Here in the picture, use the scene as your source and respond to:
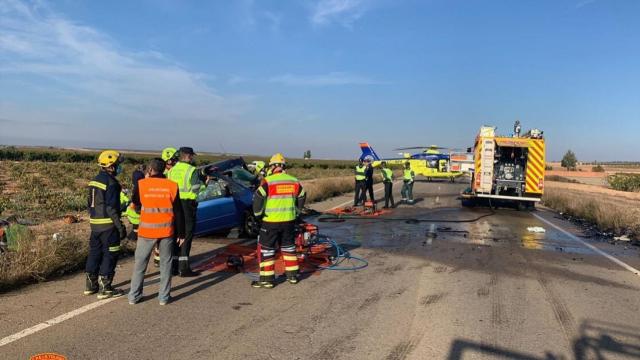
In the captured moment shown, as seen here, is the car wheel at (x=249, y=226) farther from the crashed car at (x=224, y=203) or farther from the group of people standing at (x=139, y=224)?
the group of people standing at (x=139, y=224)

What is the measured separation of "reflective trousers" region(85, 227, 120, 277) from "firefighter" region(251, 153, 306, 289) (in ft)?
5.81

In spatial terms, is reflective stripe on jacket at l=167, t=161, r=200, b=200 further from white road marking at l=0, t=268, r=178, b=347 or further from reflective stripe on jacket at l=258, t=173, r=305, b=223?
white road marking at l=0, t=268, r=178, b=347

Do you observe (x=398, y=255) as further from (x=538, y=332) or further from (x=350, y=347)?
(x=350, y=347)

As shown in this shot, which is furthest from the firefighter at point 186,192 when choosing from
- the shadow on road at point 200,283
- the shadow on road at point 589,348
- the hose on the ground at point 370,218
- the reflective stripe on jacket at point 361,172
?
the reflective stripe on jacket at point 361,172

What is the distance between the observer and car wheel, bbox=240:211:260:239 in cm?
1011

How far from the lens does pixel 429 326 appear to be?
16.0 feet

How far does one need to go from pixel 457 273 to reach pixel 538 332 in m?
2.59

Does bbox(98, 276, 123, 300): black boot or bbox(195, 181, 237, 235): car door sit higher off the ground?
bbox(195, 181, 237, 235): car door

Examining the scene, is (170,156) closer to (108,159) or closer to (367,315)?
(108,159)

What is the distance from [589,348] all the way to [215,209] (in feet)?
22.4

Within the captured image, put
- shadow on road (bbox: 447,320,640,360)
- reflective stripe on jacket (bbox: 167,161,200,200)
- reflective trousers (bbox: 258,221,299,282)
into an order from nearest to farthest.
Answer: shadow on road (bbox: 447,320,640,360)
reflective trousers (bbox: 258,221,299,282)
reflective stripe on jacket (bbox: 167,161,200,200)

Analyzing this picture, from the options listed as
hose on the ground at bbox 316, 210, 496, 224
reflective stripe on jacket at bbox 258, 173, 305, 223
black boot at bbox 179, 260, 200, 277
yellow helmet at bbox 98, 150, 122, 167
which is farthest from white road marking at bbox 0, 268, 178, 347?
hose on the ground at bbox 316, 210, 496, 224

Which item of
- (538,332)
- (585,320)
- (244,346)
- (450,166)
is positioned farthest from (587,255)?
(450,166)

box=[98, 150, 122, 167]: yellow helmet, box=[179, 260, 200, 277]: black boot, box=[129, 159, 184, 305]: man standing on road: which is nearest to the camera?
box=[129, 159, 184, 305]: man standing on road
